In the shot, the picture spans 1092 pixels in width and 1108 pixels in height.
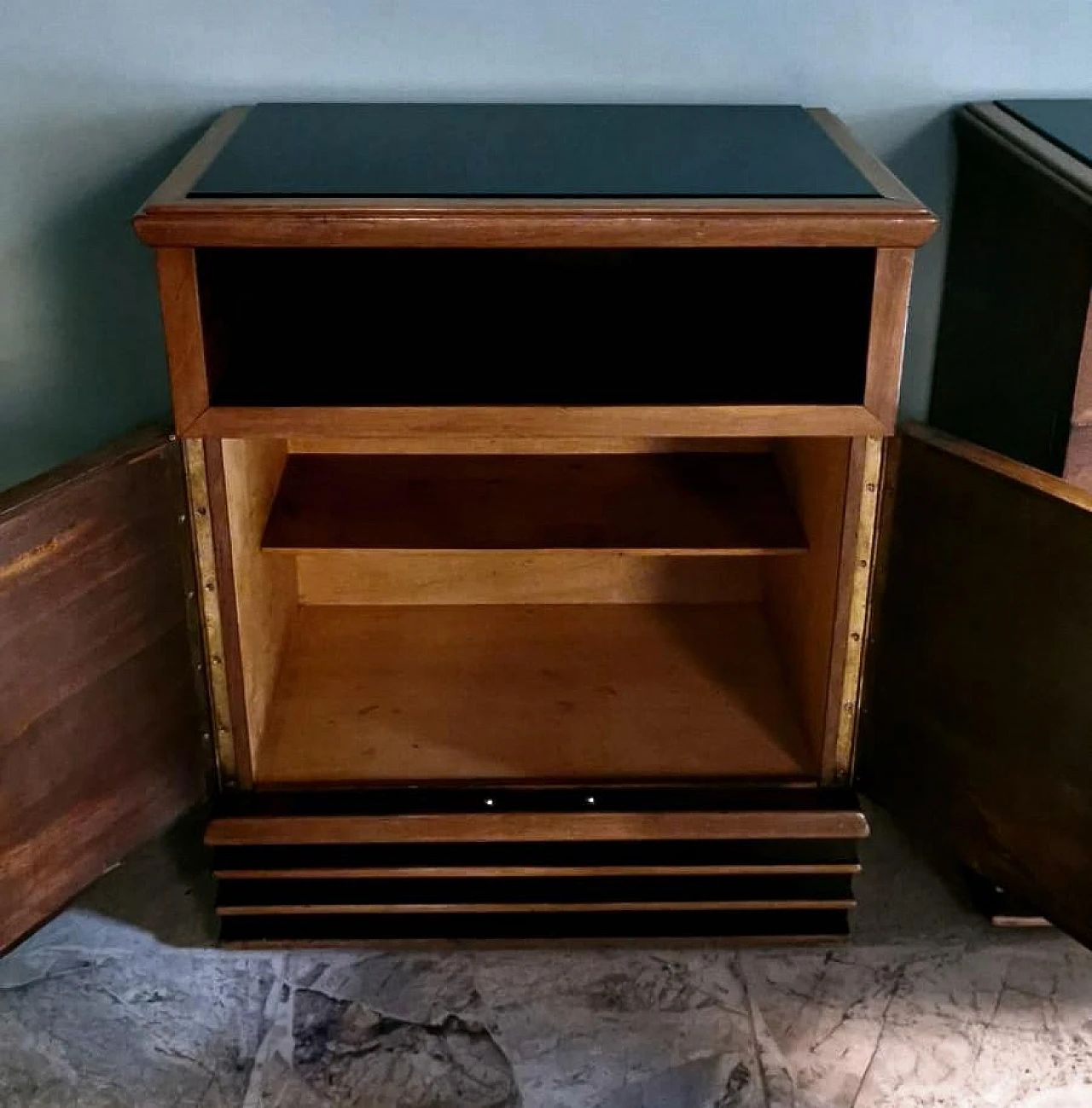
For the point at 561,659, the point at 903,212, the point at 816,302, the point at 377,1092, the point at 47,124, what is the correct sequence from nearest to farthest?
the point at 903,212, the point at 377,1092, the point at 816,302, the point at 47,124, the point at 561,659

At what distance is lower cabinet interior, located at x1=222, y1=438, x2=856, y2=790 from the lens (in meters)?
1.33

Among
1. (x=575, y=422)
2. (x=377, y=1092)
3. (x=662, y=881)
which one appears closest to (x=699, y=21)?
(x=575, y=422)

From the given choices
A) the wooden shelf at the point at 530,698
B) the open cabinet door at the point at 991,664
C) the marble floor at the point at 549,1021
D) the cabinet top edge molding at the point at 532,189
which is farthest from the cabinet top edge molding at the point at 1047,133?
the marble floor at the point at 549,1021

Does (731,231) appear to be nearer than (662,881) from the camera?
Yes

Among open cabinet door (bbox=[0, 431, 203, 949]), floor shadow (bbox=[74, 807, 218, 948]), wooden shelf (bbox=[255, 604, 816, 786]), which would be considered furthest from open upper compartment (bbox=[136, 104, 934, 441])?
floor shadow (bbox=[74, 807, 218, 948])

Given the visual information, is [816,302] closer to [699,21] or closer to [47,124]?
[699,21]

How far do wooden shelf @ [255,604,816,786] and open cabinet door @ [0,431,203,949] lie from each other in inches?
6.3

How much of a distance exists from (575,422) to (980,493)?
14.3 inches

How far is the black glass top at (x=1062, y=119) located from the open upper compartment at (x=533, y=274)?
0.20 meters

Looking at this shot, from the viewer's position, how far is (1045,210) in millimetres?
1230

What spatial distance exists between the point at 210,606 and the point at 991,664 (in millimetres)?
741

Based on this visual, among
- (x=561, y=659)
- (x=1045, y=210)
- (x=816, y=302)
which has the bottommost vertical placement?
(x=561, y=659)

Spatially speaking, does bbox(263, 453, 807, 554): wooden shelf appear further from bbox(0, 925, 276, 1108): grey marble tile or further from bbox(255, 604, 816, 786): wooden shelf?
bbox(0, 925, 276, 1108): grey marble tile

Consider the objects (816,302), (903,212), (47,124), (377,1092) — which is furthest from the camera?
(47,124)
